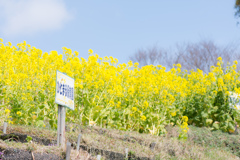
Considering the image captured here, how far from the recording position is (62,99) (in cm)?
448

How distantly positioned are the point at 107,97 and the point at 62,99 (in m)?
2.56

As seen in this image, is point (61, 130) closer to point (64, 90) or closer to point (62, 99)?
point (62, 99)

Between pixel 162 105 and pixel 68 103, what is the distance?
3.50m

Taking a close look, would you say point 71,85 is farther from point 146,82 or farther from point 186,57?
point 186,57

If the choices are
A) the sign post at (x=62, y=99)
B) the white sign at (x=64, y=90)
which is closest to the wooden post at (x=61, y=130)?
the sign post at (x=62, y=99)

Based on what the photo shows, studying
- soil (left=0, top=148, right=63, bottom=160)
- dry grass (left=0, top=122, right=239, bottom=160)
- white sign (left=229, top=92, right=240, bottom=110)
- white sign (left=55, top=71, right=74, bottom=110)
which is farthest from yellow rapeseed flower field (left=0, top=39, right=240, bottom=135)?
soil (left=0, top=148, right=63, bottom=160)

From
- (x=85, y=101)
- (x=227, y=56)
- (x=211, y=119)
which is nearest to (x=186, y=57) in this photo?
(x=227, y=56)

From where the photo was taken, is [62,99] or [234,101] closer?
[62,99]

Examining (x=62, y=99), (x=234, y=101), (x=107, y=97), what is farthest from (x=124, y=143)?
(x=234, y=101)

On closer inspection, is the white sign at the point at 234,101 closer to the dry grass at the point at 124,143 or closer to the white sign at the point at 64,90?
the dry grass at the point at 124,143

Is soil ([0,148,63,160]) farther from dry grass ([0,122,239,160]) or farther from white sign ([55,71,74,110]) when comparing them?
white sign ([55,71,74,110])

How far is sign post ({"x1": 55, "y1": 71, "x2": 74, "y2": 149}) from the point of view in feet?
14.4

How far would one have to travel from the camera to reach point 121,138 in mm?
5621

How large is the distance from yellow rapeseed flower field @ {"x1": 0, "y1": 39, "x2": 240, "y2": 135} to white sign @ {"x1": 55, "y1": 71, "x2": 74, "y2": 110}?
5.35ft
